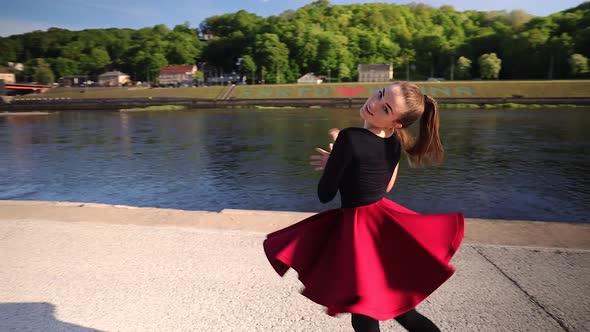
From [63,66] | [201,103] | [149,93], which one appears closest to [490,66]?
[201,103]

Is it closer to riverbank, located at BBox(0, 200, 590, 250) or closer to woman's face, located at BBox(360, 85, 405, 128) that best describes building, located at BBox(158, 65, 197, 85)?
riverbank, located at BBox(0, 200, 590, 250)

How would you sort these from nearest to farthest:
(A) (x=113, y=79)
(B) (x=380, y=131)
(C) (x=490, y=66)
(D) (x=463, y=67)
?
1. (B) (x=380, y=131)
2. (C) (x=490, y=66)
3. (D) (x=463, y=67)
4. (A) (x=113, y=79)

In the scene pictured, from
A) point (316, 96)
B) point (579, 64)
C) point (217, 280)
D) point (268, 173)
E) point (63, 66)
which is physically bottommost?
point (268, 173)

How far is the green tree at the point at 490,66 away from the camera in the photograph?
8881cm

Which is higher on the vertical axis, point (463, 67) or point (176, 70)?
point (176, 70)

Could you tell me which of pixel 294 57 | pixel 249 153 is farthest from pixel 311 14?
pixel 249 153

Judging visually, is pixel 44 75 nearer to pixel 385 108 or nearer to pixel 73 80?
pixel 73 80

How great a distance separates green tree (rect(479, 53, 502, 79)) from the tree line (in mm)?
204

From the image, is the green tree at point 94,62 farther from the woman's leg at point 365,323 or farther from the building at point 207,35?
the woman's leg at point 365,323

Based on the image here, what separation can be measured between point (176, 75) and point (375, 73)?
5283 cm

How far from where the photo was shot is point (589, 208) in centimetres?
1098

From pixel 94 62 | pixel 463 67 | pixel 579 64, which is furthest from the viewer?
pixel 94 62

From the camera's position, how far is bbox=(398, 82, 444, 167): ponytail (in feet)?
8.50

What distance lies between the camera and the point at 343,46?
117 meters
